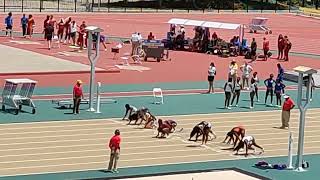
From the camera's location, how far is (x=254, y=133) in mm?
27312

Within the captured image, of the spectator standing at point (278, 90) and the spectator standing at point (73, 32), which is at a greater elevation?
the spectator standing at point (73, 32)

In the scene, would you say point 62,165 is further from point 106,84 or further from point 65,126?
point 106,84

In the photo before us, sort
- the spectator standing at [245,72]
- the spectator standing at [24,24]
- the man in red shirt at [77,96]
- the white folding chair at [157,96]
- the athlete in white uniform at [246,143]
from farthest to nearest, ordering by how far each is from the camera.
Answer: the spectator standing at [24,24] → the spectator standing at [245,72] → the white folding chair at [157,96] → the man in red shirt at [77,96] → the athlete in white uniform at [246,143]

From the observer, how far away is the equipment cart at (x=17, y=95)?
2900 centimetres

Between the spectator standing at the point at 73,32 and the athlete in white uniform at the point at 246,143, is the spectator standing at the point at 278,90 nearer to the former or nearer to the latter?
the athlete in white uniform at the point at 246,143

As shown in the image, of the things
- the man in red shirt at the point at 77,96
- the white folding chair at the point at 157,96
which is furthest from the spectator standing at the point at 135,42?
the man in red shirt at the point at 77,96

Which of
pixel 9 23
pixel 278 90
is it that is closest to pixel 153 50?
pixel 9 23

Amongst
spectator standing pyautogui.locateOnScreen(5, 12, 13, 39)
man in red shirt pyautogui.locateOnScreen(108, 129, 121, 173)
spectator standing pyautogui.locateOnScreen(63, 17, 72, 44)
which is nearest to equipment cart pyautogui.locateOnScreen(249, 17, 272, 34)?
spectator standing pyautogui.locateOnScreen(63, 17, 72, 44)

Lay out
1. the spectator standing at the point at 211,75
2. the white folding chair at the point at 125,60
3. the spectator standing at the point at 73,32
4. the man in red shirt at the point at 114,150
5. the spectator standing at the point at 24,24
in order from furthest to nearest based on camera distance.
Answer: the spectator standing at the point at 24,24 → the spectator standing at the point at 73,32 → the white folding chair at the point at 125,60 → the spectator standing at the point at 211,75 → the man in red shirt at the point at 114,150

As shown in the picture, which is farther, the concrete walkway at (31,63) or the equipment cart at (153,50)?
the equipment cart at (153,50)

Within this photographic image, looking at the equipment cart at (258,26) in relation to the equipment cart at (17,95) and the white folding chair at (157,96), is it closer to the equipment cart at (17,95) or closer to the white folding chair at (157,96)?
the white folding chair at (157,96)

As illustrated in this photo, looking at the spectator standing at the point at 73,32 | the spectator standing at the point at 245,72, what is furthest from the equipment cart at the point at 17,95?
the spectator standing at the point at 73,32

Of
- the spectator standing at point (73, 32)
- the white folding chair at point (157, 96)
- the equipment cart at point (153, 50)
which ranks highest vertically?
the spectator standing at point (73, 32)

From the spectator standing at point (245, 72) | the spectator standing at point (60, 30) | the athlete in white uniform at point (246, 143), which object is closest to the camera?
the athlete in white uniform at point (246, 143)
